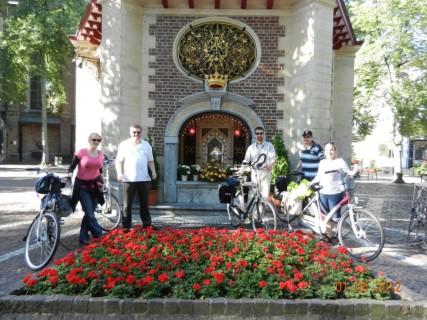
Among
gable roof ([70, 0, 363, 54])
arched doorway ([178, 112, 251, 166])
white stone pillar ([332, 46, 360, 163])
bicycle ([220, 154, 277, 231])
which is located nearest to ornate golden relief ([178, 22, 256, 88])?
gable roof ([70, 0, 363, 54])

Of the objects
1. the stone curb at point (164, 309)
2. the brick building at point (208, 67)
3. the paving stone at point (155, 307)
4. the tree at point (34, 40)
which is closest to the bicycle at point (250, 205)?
the brick building at point (208, 67)

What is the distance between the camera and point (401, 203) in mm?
14375

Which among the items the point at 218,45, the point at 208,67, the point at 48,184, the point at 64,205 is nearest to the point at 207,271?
the point at 64,205

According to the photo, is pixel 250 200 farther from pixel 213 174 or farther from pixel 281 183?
pixel 213 174

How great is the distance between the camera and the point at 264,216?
24.7 ft

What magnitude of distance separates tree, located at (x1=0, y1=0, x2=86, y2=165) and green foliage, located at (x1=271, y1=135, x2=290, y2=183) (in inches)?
752

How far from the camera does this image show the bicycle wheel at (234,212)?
816 cm

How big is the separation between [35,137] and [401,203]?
110 feet

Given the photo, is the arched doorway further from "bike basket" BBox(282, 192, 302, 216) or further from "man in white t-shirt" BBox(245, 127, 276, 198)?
"bike basket" BBox(282, 192, 302, 216)

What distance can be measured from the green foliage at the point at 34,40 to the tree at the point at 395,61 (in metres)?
16.6

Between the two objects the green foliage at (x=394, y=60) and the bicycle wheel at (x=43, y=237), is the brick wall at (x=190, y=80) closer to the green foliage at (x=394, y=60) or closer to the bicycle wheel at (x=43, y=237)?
the bicycle wheel at (x=43, y=237)

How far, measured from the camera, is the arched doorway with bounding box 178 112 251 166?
12445 mm

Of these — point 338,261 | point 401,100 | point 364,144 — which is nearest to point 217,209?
point 338,261

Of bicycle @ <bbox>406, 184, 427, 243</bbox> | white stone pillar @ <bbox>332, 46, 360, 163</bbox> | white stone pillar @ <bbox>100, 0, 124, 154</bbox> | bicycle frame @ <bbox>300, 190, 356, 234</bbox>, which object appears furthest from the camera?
white stone pillar @ <bbox>332, 46, 360, 163</bbox>
